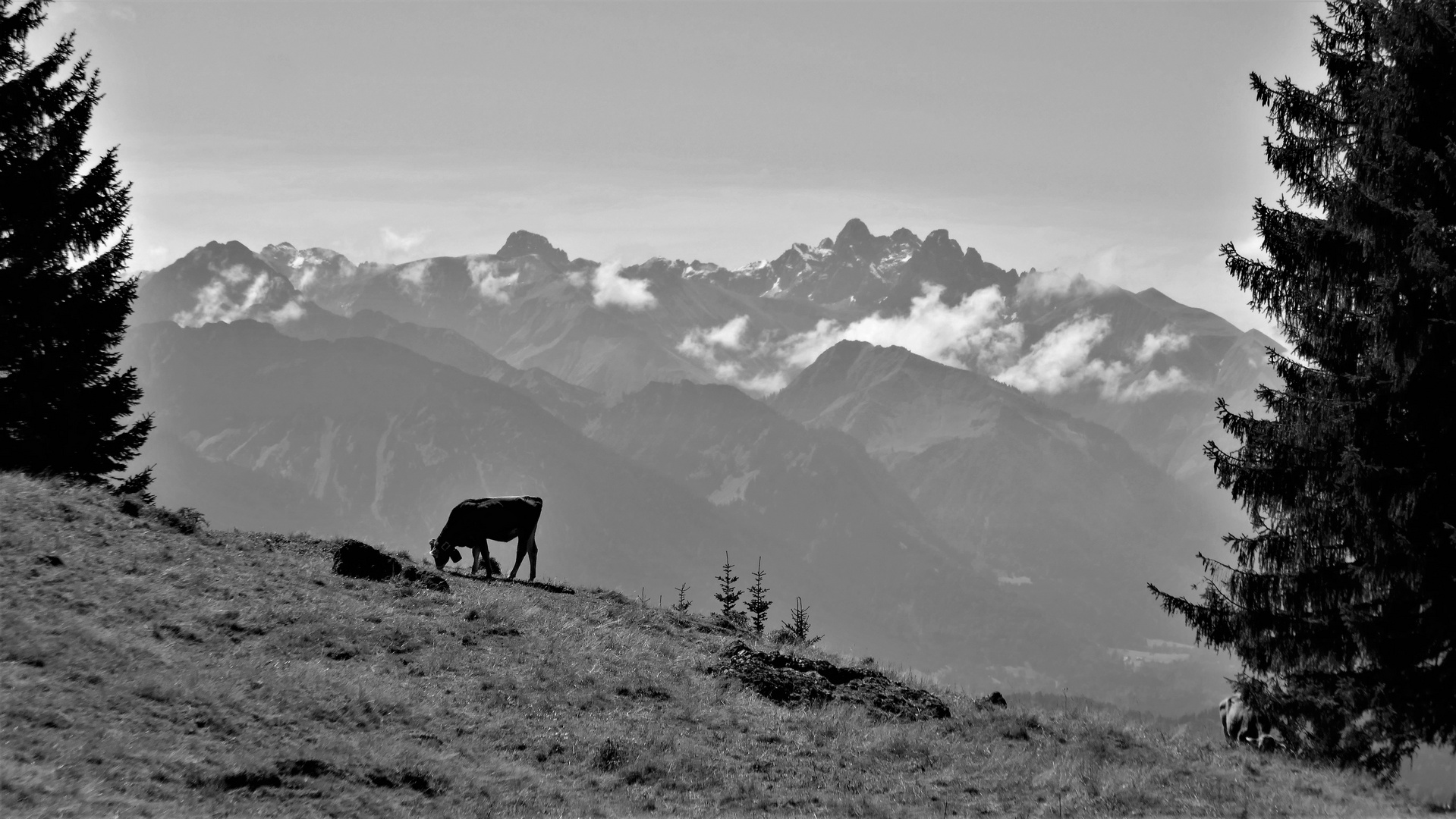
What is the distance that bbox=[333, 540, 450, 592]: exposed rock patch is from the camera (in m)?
25.0

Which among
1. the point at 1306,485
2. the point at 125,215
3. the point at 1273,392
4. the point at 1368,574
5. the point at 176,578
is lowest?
the point at 176,578

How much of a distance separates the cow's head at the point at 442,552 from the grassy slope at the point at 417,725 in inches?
291

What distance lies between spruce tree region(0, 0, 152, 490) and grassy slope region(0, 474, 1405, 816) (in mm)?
5133

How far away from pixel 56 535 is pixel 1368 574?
71.8 ft

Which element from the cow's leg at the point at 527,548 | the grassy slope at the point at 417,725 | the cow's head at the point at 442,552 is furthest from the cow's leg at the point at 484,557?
the grassy slope at the point at 417,725

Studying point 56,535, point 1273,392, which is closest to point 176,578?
point 56,535

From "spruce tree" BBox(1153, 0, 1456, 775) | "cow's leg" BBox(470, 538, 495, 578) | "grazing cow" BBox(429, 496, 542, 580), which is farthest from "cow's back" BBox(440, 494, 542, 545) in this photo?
"spruce tree" BBox(1153, 0, 1456, 775)

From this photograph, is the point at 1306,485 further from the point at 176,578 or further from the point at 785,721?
the point at 176,578

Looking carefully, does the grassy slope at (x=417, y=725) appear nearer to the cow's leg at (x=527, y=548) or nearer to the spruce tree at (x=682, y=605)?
the spruce tree at (x=682, y=605)

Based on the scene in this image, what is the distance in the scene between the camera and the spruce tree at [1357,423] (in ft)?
53.1

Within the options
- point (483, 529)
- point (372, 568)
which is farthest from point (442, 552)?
point (372, 568)

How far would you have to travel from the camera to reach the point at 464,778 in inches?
578

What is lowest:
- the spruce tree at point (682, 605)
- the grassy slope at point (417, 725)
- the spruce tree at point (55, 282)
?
the grassy slope at point (417, 725)

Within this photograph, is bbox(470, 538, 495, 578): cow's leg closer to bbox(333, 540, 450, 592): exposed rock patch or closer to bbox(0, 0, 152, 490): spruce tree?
bbox(333, 540, 450, 592): exposed rock patch
